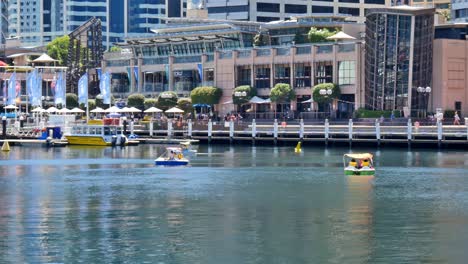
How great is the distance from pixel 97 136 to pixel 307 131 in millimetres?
25869

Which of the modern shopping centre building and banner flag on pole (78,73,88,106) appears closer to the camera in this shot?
banner flag on pole (78,73,88,106)

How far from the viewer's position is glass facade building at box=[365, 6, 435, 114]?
159000mm

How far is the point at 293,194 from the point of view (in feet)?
266

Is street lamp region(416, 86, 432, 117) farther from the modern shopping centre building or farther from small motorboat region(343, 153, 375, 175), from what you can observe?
small motorboat region(343, 153, 375, 175)

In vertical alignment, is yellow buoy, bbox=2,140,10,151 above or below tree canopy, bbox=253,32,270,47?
below

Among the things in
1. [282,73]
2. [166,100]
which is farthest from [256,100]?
[166,100]

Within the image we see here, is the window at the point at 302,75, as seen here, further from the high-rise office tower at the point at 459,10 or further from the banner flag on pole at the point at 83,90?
the banner flag on pole at the point at 83,90

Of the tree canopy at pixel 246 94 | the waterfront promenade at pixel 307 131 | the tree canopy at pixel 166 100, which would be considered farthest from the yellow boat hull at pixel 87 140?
the tree canopy at pixel 246 94

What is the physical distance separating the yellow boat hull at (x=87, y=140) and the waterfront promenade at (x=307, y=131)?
1.70 metres

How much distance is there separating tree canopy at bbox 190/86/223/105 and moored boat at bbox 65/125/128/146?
36.7 metres

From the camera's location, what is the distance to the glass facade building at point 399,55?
15900 cm

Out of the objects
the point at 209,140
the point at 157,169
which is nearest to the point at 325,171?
the point at 157,169

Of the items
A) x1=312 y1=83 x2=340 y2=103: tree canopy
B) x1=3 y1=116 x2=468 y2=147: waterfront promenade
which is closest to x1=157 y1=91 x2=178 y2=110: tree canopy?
x1=3 y1=116 x2=468 y2=147: waterfront promenade

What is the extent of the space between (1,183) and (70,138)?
55.9 metres
